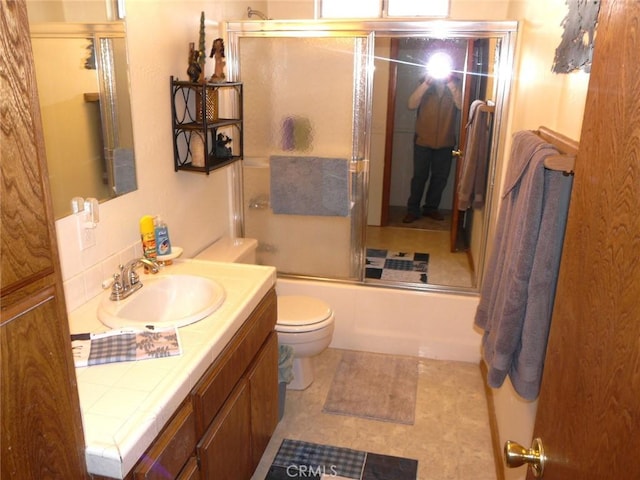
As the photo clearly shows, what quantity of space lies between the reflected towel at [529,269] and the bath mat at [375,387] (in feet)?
3.49

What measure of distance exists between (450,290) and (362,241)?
56 centimetres

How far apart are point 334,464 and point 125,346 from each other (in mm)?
1148

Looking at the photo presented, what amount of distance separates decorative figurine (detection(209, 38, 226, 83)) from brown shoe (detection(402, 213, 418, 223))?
257 centimetres

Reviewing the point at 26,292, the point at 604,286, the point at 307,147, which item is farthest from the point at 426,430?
the point at 26,292

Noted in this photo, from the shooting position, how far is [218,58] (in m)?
2.49

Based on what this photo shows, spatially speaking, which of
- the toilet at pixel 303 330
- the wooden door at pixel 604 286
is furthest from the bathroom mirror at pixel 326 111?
the wooden door at pixel 604 286

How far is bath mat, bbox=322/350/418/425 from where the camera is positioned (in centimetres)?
253

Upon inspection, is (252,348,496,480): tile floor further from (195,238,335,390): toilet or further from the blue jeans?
the blue jeans

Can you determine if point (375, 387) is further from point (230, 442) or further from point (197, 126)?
point (197, 126)

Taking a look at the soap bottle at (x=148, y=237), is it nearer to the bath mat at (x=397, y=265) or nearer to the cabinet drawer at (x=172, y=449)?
the cabinet drawer at (x=172, y=449)

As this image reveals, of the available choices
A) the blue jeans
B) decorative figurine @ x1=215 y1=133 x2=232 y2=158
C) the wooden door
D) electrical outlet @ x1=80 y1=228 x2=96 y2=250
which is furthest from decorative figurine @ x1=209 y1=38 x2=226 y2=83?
the blue jeans

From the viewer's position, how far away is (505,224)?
1.66 metres

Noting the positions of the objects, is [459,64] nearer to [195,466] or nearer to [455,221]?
[455,221]

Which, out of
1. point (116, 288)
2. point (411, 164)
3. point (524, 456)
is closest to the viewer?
point (524, 456)
